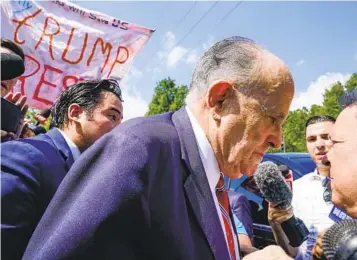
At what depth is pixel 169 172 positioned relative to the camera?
1.23 metres

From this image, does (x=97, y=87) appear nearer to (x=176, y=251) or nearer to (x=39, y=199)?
(x=39, y=199)

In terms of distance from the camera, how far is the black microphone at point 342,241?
3.70ft

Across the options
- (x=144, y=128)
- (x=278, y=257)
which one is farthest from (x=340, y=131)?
(x=144, y=128)

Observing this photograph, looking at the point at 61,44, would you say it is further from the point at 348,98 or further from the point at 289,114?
the point at 289,114

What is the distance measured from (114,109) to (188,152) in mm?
1406

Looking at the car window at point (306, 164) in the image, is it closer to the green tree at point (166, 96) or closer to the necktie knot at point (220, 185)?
the necktie knot at point (220, 185)

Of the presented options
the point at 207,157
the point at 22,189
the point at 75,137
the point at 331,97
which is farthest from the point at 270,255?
the point at 331,97

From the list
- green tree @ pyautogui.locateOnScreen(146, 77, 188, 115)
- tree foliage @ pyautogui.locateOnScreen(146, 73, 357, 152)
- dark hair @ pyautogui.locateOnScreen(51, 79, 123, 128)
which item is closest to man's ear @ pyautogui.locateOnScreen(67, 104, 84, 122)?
dark hair @ pyautogui.locateOnScreen(51, 79, 123, 128)

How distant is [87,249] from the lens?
1079 mm

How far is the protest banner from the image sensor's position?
3883mm

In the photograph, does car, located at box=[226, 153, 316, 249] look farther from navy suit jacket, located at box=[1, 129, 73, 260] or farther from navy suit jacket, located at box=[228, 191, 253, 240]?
navy suit jacket, located at box=[1, 129, 73, 260]

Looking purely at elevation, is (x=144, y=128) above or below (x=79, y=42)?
below

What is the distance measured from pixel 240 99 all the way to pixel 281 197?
40.7 inches

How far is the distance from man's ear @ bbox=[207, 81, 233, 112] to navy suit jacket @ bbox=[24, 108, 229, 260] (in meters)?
0.29
